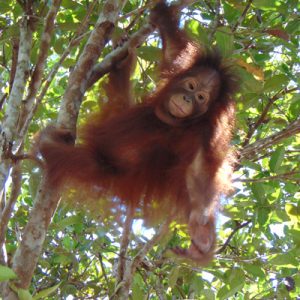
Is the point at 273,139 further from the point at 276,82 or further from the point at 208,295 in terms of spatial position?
the point at 208,295

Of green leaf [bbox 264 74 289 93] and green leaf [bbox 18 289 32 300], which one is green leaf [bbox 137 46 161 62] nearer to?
green leaf [bbox 264 74 289 93]

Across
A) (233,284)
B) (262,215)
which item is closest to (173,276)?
(233,284)

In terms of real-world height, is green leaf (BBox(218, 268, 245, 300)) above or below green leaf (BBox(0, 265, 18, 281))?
above

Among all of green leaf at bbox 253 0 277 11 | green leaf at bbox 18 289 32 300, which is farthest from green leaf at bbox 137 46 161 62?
green leaf at bbox 18 289 32 300

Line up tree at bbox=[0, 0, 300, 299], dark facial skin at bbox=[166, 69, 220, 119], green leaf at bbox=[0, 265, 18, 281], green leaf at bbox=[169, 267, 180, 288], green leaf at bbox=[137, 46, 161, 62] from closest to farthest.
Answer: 1. green leaf at bbox=[0, 265, 18, 281]
2. tree at bbox=[0, 0, 300, 299]
3. dark facial skin at bbox=[166, 69, 220, 119]
4. green leaf at bbox=[137, 46, 161, 62]
5. green leaf at bbox=[169, 267, 180, 288]

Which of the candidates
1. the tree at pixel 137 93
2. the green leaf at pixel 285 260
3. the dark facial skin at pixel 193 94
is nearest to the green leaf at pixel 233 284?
the tree at pixel 137 93

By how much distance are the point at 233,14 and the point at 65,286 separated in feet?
8.37

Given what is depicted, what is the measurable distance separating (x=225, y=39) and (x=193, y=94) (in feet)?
1.56

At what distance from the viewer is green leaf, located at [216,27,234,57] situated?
320cm

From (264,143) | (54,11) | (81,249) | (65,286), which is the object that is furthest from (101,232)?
(54,11)

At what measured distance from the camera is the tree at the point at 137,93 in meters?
2.73

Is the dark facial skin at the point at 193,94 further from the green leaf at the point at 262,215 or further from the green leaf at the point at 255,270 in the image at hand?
the green leaf at the point at 255,270

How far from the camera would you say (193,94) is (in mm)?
3508

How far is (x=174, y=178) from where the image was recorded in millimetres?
3605
